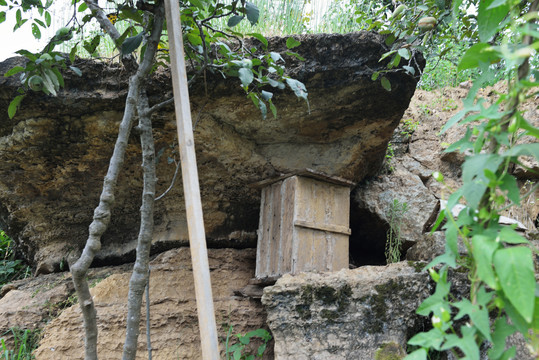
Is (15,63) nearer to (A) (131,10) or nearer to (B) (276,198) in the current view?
(A) (131,10)

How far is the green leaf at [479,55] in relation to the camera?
3.44 ft

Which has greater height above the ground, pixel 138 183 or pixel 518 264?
pixel 138 183

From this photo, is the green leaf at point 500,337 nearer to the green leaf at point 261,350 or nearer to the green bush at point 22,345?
the green leaf at point 261,350

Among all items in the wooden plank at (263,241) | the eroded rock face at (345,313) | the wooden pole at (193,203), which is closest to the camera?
the wooden pole at (193,203)

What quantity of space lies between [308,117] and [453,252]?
9.11ft

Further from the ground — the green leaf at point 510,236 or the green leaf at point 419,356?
the green leaf at point 510,236

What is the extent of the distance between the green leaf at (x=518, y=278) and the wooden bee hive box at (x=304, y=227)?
2547 millimetres

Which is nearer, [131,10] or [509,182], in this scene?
[509,182]

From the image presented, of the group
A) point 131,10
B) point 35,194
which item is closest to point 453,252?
point 131,10

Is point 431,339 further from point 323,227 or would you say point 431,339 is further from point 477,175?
point 323,227

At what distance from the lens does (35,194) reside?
4215mm

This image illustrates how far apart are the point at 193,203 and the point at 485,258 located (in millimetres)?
916

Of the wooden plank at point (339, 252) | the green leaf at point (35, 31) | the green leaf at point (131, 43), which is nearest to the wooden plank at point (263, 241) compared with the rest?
the wooden plank at point (339, 252)

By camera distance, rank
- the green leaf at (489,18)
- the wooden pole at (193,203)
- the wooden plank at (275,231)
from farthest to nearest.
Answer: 1. the wooden plank at (275,231)
2. the wooden pole at (193,203)
3. the green leaf at (489,18)
